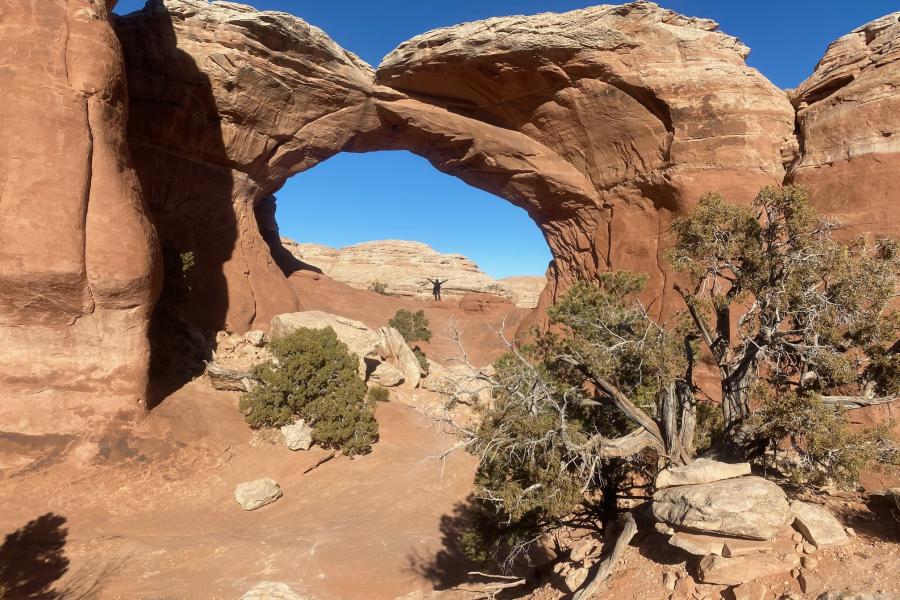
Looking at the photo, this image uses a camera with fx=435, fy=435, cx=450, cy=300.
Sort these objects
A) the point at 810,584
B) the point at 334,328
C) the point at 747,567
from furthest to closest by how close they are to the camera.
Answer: the point at 334,328 < the point at 747,567 < the point at 810,584

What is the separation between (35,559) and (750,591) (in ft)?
42.9

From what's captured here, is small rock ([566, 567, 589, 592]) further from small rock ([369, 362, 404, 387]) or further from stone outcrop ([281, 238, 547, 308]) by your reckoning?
stone outcrop ([281, 238, 547, 308])

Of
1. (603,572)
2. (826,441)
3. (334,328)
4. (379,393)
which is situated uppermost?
(826,441)

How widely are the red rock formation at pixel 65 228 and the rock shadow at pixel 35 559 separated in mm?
2876

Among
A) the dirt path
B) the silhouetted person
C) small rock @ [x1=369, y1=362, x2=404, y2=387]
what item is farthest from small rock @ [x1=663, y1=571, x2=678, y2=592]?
the silhouetted person

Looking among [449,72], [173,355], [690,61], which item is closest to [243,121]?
[449,72]

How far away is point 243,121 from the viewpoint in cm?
2109

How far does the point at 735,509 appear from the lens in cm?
498

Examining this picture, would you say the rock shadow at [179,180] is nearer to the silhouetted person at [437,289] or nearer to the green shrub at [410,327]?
the green shrub at [410,327]

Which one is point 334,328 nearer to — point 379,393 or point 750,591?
point 379,393

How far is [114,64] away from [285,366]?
10348 millimetres

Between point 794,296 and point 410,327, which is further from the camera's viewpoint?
point 410,327

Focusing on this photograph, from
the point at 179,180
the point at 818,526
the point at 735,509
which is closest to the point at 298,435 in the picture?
the point at 735,509

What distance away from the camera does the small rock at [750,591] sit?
4.38 meters
